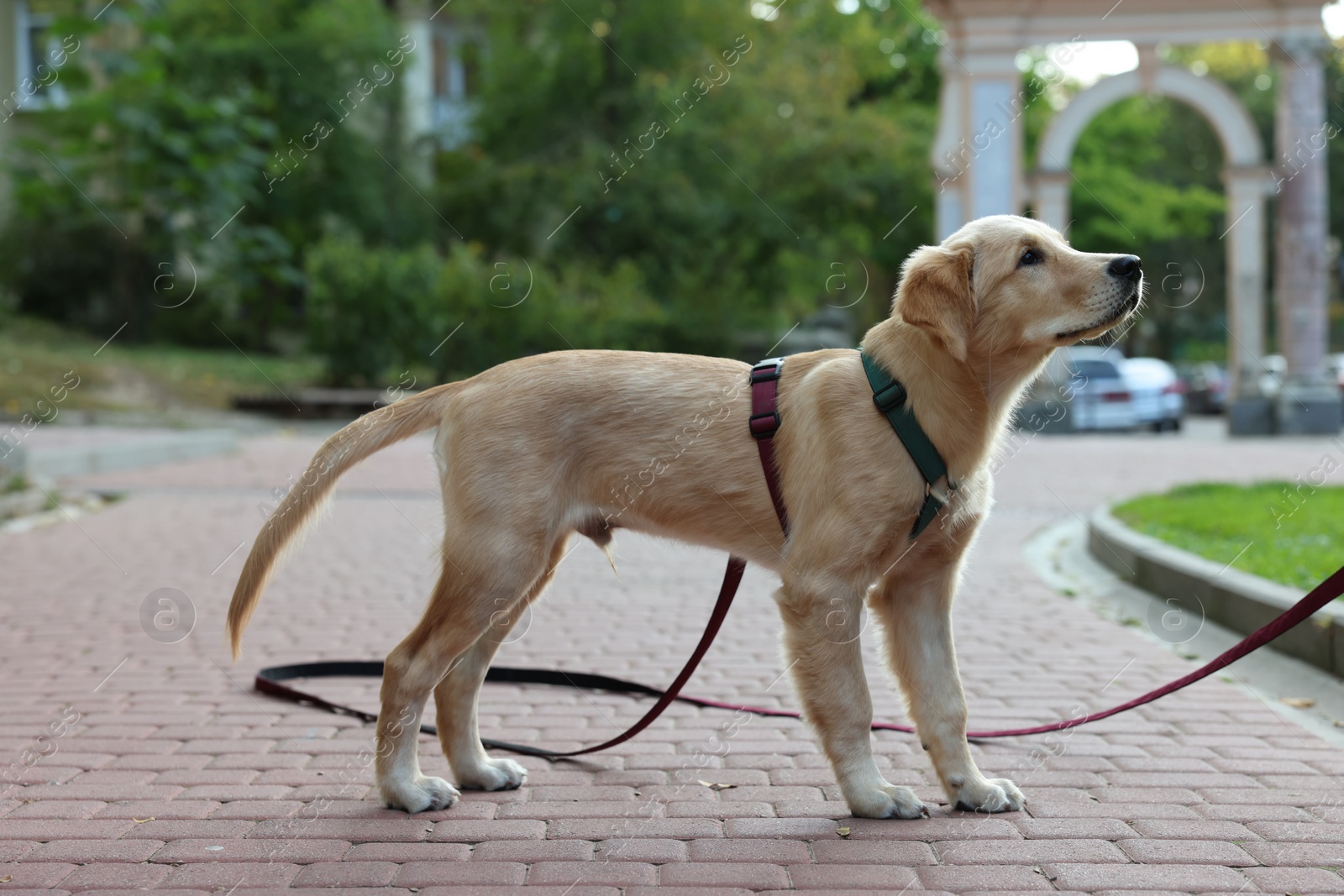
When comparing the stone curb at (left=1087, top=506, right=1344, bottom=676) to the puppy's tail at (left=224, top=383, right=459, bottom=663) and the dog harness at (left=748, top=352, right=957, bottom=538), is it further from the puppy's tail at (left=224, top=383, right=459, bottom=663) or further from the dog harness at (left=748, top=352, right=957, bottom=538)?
the puppy's tail at (left=224, top=383, right=459, bottom=663)

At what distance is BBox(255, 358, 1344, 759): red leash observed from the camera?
12.8 feet

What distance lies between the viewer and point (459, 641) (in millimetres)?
3939

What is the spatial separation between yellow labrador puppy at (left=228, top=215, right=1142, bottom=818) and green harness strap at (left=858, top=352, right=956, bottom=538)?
0.03 meters

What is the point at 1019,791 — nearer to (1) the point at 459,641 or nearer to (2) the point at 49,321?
(1) the point at 459,641

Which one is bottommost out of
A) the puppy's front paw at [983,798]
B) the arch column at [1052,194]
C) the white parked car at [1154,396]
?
the white parked car at [1154,396]

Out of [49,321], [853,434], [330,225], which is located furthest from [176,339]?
[853,434]

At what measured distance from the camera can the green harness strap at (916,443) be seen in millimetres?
3826

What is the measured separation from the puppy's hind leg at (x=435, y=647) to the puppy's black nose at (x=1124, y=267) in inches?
77.1

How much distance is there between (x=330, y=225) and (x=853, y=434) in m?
27.9

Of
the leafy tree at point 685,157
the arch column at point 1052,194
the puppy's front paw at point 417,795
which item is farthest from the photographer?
the leafy tree at point 685,157

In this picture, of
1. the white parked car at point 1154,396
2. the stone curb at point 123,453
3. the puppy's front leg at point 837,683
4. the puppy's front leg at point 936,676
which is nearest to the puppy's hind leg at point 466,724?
the puppy's front leg at point 837,683

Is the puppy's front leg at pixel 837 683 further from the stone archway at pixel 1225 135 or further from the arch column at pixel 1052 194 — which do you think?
the arch column at pixel 1052 194

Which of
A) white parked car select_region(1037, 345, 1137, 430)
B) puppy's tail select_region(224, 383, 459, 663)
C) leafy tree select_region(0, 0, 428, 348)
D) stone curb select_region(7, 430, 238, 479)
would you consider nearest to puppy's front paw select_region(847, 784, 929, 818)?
puppy's tail select_region(224, 383, 459, 663)

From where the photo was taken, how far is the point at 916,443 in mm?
3834
